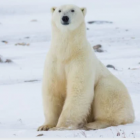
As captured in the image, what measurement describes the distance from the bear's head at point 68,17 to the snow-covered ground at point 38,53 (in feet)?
4.88

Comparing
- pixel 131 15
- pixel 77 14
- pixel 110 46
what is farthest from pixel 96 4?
pixel 77 14

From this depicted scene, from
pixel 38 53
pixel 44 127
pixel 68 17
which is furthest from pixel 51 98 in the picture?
pixel 38 53

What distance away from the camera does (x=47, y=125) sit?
216 inches

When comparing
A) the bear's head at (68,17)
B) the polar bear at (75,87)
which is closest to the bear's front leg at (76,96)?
the polar bear at (75,87)

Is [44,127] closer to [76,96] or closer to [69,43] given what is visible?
[76,96]

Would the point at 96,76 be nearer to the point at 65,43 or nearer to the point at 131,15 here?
the point at 65,43

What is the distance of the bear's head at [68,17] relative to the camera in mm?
5316

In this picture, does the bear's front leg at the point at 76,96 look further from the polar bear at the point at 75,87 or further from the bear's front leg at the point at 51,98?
the bear's front leg at the point at 51,98

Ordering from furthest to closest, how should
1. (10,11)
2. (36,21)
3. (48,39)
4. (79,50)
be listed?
(10,11) < (36,21) < (48,39) < (79,50)

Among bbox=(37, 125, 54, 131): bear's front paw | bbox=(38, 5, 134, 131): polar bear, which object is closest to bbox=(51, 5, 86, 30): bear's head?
bbox=(38, 5, 134, 131): polar bear

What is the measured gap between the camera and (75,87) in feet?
17.0

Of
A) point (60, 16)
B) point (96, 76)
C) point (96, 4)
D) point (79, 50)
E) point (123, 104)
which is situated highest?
point (60, 16)

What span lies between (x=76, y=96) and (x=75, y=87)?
0.12 m

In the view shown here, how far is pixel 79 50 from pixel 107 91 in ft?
2.42
